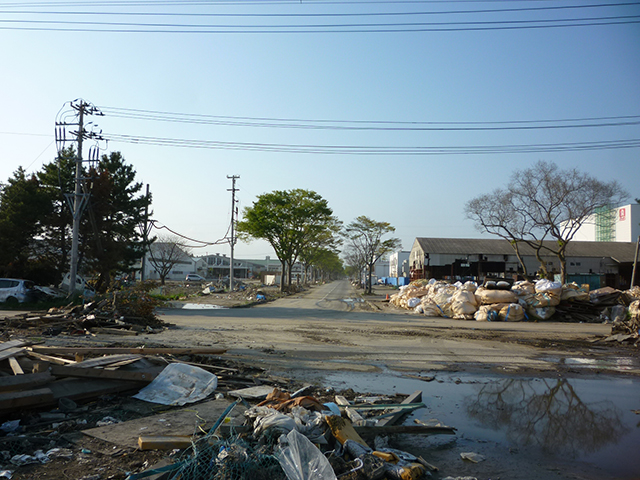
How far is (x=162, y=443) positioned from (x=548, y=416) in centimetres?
528

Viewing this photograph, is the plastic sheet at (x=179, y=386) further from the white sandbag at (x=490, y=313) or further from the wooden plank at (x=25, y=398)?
the white sandbag at (x=490, y=313)

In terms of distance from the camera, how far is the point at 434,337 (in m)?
14.5

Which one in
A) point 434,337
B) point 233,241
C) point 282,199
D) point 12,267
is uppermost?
point 282,199

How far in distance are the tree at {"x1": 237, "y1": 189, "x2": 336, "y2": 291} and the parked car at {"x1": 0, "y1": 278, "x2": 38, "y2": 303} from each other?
2014 centimetres

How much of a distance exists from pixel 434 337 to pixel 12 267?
2722 centimetres

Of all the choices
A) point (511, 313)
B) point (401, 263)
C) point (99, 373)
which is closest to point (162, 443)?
point (99, 373)

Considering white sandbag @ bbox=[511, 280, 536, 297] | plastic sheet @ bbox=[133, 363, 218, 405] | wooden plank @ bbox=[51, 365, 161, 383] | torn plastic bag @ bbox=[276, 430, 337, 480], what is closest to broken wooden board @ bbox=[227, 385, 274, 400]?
plastic sheet @ bbox=[133, 363, 218, 405]

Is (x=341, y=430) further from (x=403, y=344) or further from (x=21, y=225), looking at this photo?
(x=21, y=225)

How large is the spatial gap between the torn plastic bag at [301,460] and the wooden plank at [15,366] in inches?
172

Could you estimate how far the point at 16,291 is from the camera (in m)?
22.4

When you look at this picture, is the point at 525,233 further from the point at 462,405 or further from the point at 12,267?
the point at 12,267

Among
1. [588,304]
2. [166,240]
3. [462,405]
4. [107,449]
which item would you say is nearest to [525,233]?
[588,304]

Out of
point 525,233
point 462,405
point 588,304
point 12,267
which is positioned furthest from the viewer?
point 525,233

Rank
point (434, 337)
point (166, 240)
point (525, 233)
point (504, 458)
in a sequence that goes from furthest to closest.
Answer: point (166, 240)
point (525, 233)
point (434, 337)
point (504, 458)
